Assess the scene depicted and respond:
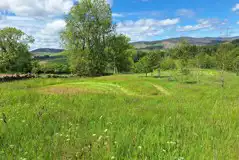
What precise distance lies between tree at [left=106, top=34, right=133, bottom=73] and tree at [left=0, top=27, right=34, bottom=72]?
88.5 ft

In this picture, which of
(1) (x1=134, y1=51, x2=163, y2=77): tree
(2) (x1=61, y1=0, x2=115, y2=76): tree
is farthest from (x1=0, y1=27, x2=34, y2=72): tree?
(1) (x1=134, y1=51, x2=163, y2=77): tree

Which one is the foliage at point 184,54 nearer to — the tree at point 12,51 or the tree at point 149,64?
the tree at point 149,64

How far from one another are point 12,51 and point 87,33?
84.1ft

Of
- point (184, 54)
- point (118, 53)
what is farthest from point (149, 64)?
point (118, 53)

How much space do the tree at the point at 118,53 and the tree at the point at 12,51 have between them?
27.0 m

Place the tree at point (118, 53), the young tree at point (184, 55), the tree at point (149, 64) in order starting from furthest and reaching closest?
the tree at point (118, 53)
the tree at point (149, 64)
the young tree at point (184, 55)

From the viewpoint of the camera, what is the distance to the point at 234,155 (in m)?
3.09

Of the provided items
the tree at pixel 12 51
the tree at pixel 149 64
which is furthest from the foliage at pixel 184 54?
the tree at pixel 12 51

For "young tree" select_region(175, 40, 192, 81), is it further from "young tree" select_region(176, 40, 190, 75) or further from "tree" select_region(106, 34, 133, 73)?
"tree" select_region(106, 34, 133, 73)

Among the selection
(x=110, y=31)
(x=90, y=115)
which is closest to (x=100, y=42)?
(x=110, y=31)

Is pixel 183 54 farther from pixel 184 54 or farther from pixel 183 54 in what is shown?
pixel 184 54

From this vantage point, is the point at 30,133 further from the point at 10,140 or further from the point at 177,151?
the point at 177,151

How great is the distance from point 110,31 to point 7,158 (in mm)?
55174

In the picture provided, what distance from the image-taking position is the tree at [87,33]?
52.1m
